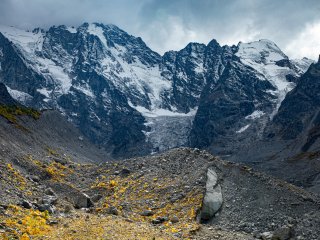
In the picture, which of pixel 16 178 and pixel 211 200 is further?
pixel 16 178

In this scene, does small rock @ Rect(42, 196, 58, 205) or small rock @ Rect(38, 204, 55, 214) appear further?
small rock @ Rect(42, 196, 58, 205)

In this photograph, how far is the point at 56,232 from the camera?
2845 cm

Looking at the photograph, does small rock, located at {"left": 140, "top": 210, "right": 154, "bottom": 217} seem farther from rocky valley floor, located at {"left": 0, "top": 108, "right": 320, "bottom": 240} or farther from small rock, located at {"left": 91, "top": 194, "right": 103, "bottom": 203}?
small rock, located at {"left": 91, "top": 194, "right": 103, "bottom": 203}

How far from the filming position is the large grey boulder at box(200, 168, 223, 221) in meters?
37.2

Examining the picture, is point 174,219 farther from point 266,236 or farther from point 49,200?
point 49,200

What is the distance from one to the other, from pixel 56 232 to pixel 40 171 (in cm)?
2524

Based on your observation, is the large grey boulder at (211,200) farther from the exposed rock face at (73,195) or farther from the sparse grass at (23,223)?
the sparse grass at (23,223)

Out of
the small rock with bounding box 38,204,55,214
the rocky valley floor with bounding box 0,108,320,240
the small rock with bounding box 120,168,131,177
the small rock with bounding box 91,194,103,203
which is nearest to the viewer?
the rocky valley floor with bounding box 0,108,320,240

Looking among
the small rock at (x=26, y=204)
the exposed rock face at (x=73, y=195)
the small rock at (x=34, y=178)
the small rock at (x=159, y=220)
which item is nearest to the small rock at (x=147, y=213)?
the small rock at (x=159, y=220)

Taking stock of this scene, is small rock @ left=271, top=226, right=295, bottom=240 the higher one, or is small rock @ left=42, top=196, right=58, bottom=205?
small rock @ left=271, top=226, right=295, bottom=240

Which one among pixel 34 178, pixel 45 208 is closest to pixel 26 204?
pixel 45 208

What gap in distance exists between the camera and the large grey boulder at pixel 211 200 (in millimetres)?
37234

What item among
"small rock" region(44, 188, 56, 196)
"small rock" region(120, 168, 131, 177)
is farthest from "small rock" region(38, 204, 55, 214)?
"small rock" region(120, 168, 131, 177)

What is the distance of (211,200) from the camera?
38.6m
